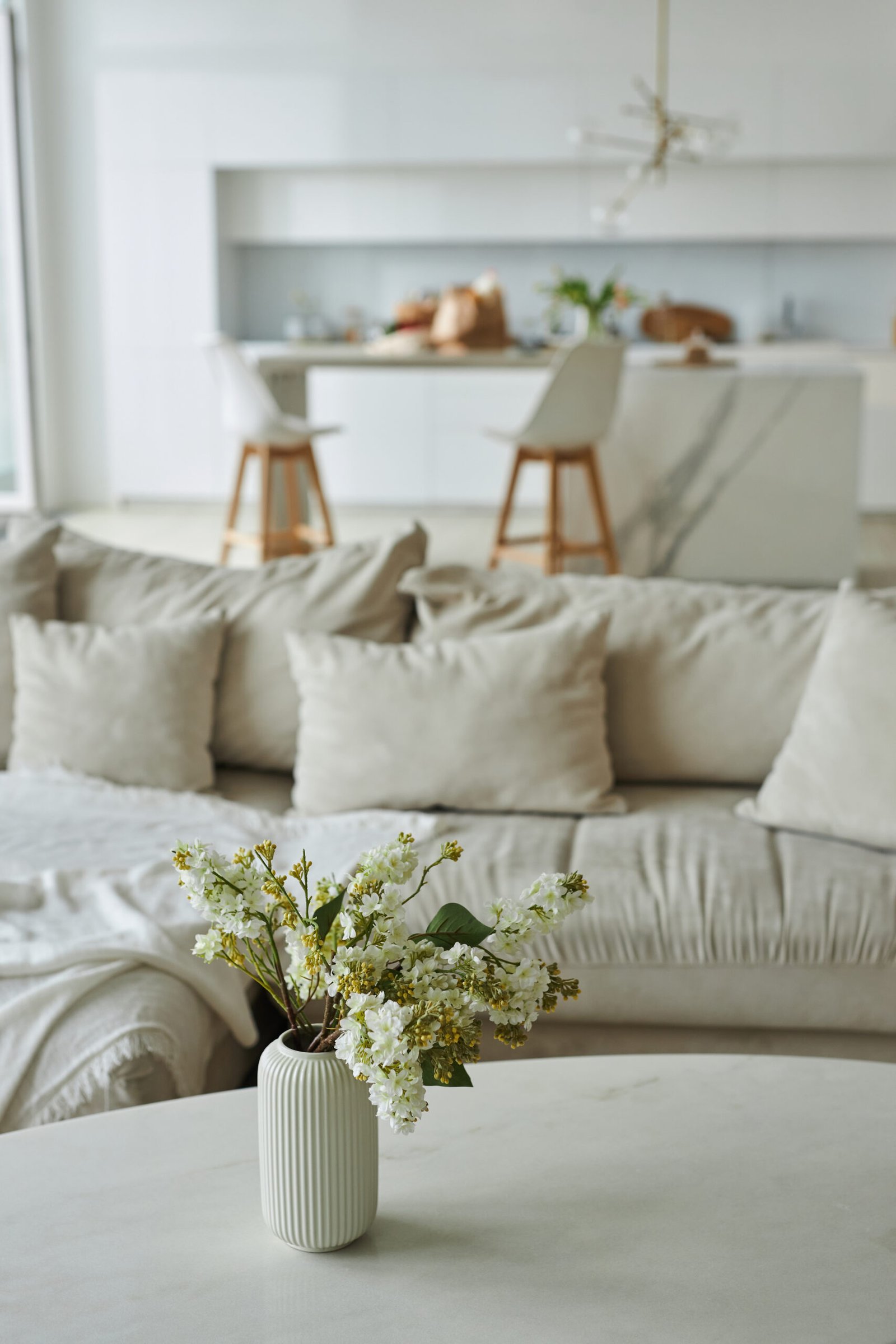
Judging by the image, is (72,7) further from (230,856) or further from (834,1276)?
(834,1276)

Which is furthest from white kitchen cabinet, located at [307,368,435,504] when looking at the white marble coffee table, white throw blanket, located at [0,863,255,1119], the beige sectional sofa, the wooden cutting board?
the white marble coffee table

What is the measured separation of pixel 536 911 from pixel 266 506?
4417mm

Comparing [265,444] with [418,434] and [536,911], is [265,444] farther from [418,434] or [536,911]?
[536,911]

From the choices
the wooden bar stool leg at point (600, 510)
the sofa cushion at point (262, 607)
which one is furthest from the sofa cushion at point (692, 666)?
the wooden bar stool leg at point (600, 510)

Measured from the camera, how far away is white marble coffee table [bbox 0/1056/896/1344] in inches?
41.9

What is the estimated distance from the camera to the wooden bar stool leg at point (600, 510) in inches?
205

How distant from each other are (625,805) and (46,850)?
0.95 meters

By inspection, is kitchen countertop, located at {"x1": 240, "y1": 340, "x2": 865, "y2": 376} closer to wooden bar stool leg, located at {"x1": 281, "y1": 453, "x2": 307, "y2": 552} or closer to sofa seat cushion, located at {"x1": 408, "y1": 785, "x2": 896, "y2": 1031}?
wooden bar stool leg, located at {"x1": 281, "y1": 453, "x2": 307, "y2": 552}

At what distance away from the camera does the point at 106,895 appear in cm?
200

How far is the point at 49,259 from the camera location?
7.56 meters

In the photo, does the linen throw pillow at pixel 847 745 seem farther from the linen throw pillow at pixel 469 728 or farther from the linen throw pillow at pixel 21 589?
the linen throw pillow at pixel 21 589

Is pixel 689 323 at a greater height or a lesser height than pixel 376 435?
greater

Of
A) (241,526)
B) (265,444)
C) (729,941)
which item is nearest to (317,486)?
(265,444)

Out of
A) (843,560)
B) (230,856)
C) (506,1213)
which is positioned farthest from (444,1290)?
(843,560)
